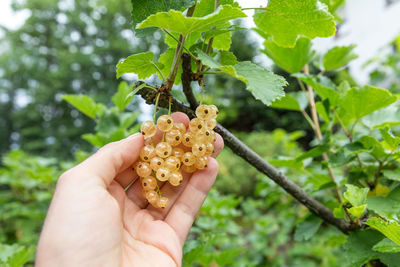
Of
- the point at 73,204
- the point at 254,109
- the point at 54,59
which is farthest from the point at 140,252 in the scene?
the point at 54,59

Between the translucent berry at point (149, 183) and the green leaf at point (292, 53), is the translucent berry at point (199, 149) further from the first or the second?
the green leaf at point (292, 53)

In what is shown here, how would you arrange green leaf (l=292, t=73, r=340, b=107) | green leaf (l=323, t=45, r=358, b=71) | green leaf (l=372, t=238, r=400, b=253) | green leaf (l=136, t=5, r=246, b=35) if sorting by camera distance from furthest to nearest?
green leaf (l=323, t=45, r=358, b=71)
green leaf (l=292, t=73, r=340, b=107)
green leaf (l=372, t=238, r=400, b=253)
green leaf (l=136, t=5, r=246, b=35)

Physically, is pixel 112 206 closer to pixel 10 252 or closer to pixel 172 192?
pixel 172 192

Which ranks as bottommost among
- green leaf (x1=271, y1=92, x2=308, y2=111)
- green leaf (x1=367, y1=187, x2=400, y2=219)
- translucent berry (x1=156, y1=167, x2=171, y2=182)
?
green leaf (x1=367, y1=187, x2=400, y2=219)

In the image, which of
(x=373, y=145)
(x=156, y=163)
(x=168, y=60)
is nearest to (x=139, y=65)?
(x=168, y=60)

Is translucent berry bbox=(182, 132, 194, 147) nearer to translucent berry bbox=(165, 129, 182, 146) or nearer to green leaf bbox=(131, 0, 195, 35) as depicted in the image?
translucent berry bbox=(165, 129, 182, 146)

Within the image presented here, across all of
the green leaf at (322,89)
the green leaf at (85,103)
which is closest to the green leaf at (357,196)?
the green leaf at (322,89)

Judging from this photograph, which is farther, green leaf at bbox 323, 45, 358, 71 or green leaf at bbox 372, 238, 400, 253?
green leaf at bbox 323, 45, 358, 71

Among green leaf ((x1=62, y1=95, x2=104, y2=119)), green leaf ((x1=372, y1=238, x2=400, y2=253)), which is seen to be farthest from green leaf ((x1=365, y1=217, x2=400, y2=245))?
A: green leaf ((x1=62, y1=95, x2=104, y2=119))

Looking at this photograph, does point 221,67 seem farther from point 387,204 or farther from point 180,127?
point 387,204
